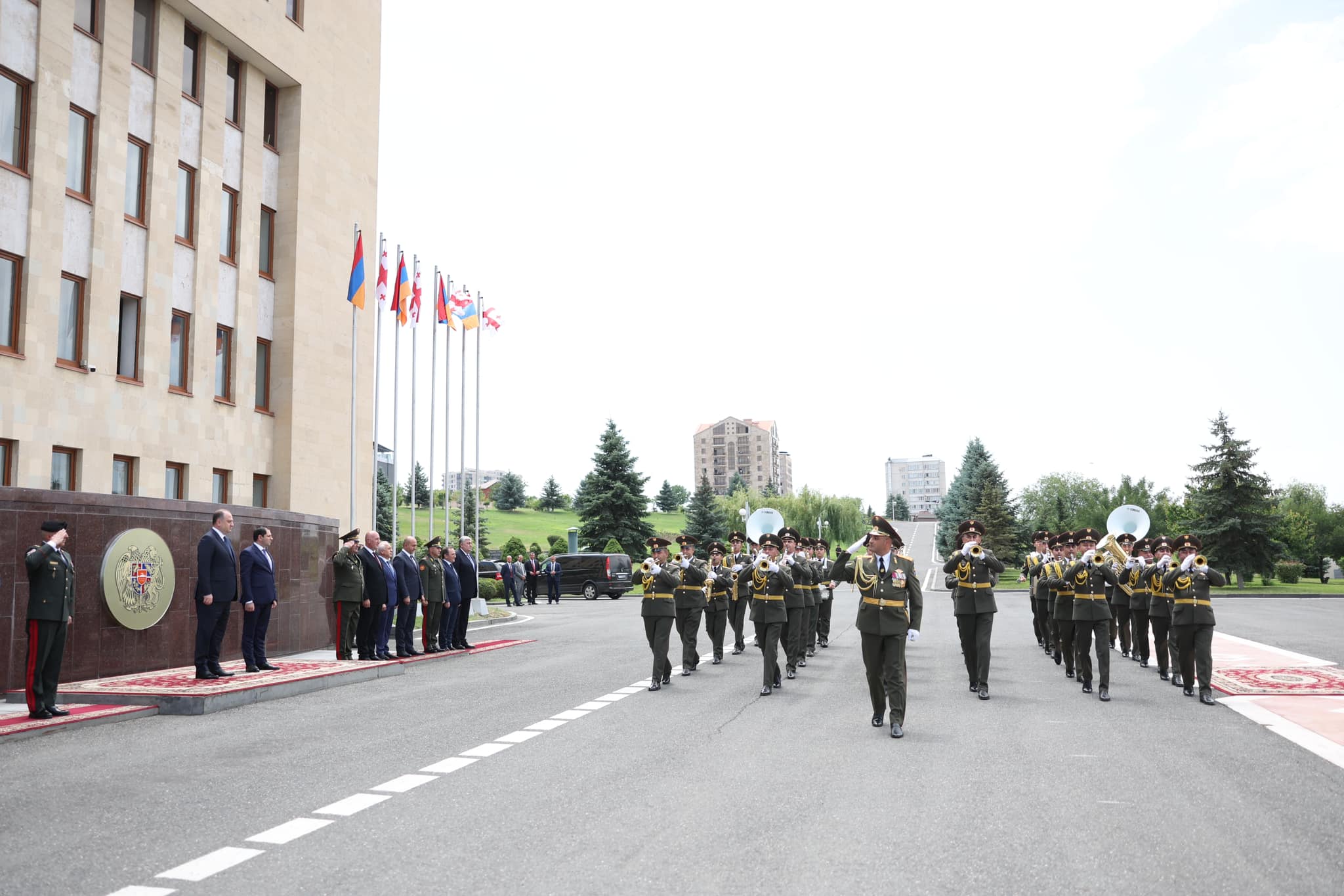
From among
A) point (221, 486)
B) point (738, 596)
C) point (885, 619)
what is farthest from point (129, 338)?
point (885, 619)

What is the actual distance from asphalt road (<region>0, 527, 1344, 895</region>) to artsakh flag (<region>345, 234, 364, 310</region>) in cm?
1389

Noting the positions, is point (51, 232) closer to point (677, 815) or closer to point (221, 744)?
point (221, 744)

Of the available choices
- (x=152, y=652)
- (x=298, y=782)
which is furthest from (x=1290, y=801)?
(x=152, y=652)

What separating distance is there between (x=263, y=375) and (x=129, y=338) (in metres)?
4.24

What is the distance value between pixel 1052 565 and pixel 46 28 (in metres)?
18.8

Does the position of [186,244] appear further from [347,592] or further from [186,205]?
[347,592]

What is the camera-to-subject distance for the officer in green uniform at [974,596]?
12.6 metres

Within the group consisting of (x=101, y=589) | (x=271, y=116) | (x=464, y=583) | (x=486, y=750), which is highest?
(x=271, y=116)

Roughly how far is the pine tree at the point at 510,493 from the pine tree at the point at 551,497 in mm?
3683

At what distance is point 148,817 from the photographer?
648 centimetres

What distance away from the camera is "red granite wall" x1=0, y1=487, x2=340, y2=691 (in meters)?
12.4

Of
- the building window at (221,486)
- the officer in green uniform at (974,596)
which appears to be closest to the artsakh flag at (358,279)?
the building window at (221,486)

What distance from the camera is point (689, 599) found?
15383 mm

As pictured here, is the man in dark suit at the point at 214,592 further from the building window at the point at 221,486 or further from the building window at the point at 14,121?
the building window at the point at 221,486
